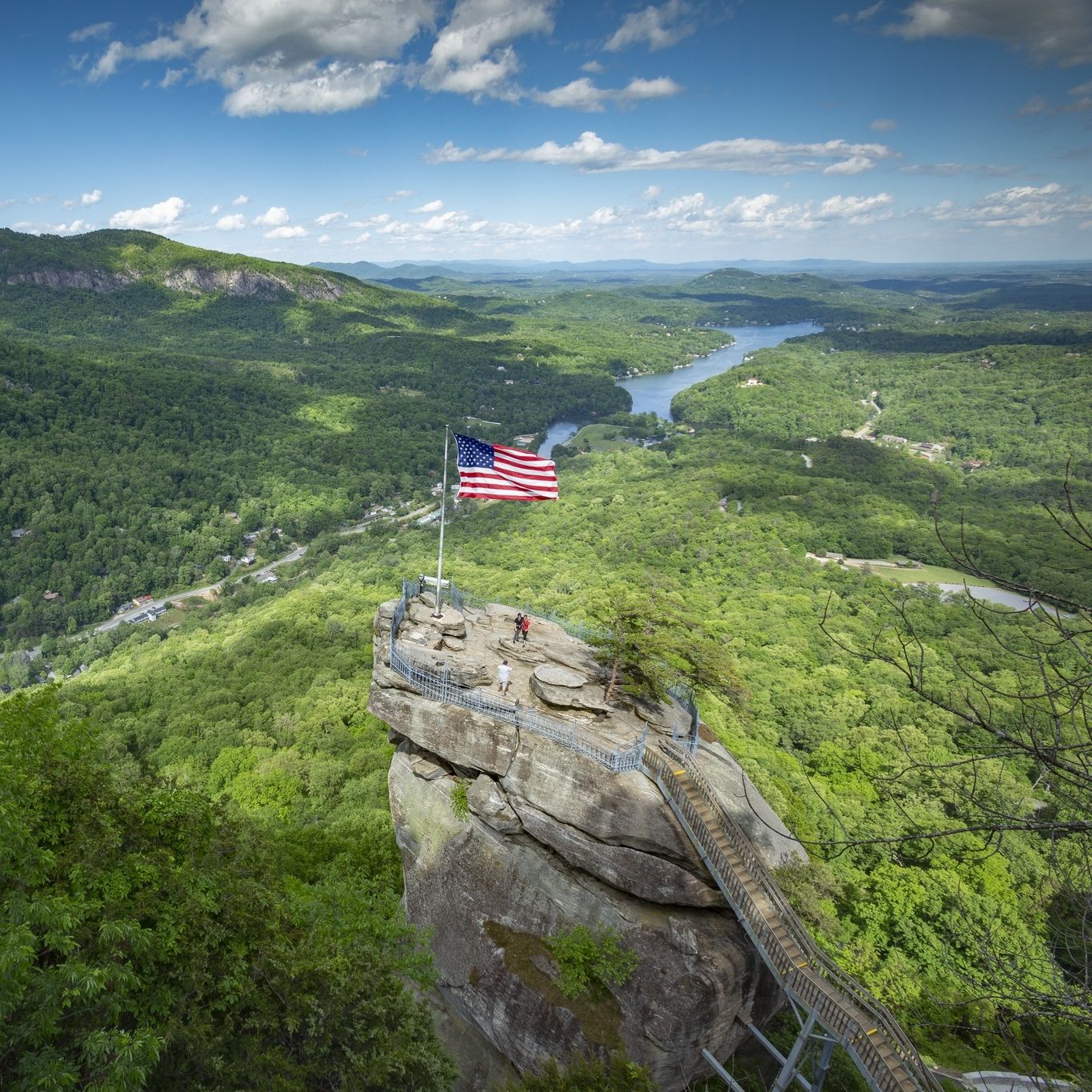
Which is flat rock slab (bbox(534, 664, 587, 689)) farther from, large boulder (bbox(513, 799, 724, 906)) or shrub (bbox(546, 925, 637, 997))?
shrub (bbox(546, 925, 637, 997))

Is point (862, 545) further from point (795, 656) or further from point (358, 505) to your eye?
point (358, 505)

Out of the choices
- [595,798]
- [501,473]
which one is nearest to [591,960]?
[595,798]

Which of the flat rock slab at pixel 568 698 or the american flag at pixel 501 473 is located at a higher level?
the american flag at pixel 501 473

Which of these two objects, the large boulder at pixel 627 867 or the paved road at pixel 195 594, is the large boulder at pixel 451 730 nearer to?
the large boulder at pixel 627 867

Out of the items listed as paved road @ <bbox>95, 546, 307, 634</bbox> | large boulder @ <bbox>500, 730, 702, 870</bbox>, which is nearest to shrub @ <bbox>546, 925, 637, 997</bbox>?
large boulder @ <bbox>500, 730, 702, 870</bbox>

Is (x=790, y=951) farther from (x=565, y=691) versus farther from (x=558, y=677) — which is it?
(x=558, y=677)

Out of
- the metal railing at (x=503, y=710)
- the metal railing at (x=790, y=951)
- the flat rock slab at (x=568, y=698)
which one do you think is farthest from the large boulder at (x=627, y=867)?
the flat rock slab at (x=568, y=698)
